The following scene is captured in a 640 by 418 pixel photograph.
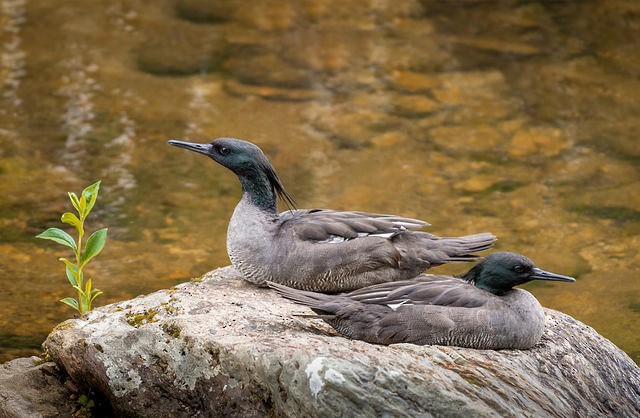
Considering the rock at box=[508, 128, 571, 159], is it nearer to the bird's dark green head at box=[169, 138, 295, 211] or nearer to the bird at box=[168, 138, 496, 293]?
the bird at box=[168, 138, 496, 293]

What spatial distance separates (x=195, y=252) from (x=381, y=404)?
214 inches

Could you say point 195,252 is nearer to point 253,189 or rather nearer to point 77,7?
point 253,189

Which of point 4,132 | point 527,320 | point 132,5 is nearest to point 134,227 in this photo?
point 4,132

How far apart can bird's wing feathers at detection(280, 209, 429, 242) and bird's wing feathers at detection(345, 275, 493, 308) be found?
Answer: 0.76 m

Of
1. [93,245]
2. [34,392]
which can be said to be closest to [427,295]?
[93,245]

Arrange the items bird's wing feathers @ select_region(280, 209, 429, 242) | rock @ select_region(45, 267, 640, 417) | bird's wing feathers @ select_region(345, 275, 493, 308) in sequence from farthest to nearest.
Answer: bird's wing feathers @ select_region(280, 209, 429, 242)
bird's wing feathers @ select_region(345, 275, 493, 308)
rock @ select_region(45, 267, 640, 417)

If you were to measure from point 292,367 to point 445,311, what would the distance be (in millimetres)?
1118

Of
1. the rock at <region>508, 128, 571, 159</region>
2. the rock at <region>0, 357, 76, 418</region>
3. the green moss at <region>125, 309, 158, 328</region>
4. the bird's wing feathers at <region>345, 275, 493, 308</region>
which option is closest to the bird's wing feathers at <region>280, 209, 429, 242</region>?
the bird's wing feathers at <region>345, 275, 493, 308</region>

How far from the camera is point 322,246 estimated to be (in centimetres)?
702

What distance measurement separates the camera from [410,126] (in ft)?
45.4

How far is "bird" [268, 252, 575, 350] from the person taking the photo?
20.2 feet

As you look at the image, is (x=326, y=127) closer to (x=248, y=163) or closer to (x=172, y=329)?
(x=248, y=163)

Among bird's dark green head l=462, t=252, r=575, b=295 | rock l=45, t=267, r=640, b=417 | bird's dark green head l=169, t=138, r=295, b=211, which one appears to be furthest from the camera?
bird's dark green head l=169, t=138, r=295, b=211

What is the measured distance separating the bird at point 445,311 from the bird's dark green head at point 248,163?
3.69 feet
